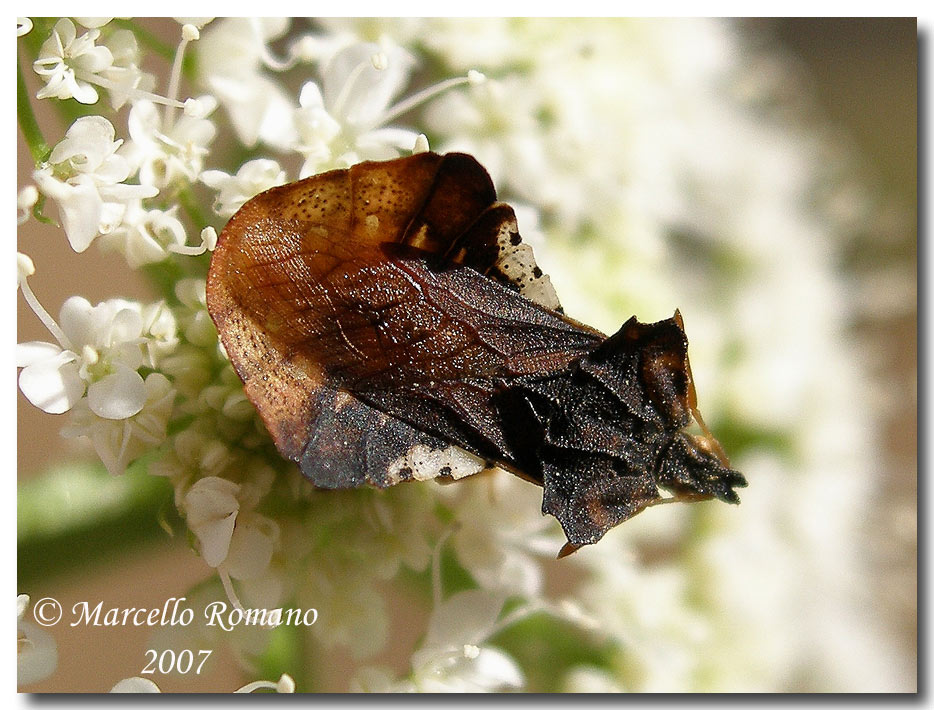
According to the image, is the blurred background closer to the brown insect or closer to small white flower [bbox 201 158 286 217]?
small white flower [bbox 201 158 286 217]

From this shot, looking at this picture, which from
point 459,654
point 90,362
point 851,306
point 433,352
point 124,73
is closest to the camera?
point 433,352

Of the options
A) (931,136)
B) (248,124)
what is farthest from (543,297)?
(931,136)

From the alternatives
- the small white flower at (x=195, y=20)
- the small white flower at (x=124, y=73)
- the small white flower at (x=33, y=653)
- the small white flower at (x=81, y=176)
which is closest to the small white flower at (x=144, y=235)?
the small white flower at (x=81, y=176)

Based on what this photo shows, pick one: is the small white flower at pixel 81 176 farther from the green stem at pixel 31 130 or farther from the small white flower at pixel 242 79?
the small white flower at pixel 242 79

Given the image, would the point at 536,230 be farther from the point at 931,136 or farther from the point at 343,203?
the point at 931,136

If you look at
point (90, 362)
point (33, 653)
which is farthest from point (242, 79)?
point (33, 653)

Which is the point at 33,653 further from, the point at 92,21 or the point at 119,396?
the point at 92,21
